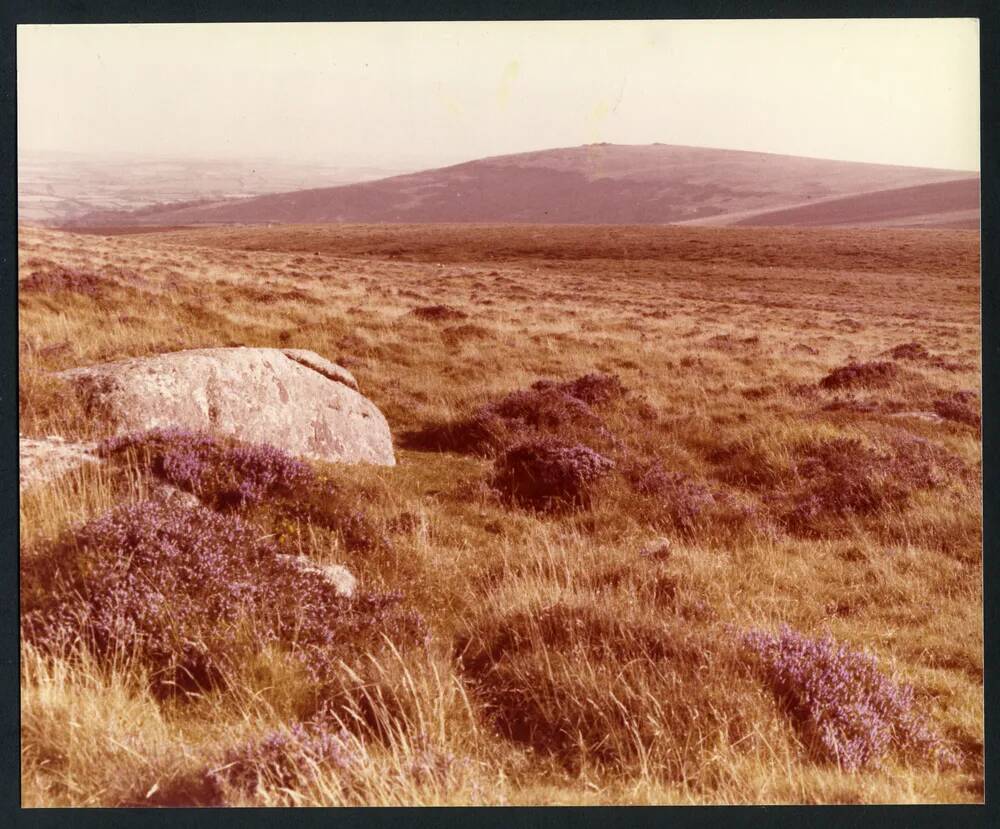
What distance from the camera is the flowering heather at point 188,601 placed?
4.28 meters

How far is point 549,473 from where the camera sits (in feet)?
24.4

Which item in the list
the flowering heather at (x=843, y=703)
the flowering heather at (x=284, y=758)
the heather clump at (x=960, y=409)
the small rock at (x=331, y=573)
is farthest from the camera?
the heather clump at (x=960, y=409)

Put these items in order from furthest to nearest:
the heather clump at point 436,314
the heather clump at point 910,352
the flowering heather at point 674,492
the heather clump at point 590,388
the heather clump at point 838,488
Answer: the heather clump at point 436,314
the heather clump at point 910,352
the heather clump at point 590,388
the heather clump at point 838,488
the flowering heather at point 674,492

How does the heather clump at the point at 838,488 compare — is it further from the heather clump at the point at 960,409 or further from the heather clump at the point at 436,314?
the heather clump at the point at 436,314

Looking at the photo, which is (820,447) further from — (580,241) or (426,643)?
(580,241)

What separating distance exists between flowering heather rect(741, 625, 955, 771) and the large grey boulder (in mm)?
4475

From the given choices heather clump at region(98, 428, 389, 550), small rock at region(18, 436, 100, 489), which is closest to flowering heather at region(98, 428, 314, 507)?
heather clump at region(98, 428, 389, 550)

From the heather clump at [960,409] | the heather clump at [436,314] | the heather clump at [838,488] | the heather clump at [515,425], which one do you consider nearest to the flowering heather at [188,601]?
the heather clump at [515,425]

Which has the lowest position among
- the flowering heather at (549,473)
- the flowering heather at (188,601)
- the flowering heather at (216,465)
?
the flowering heather at (188,601)

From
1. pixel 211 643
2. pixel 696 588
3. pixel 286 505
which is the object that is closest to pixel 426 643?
pixel 211 643

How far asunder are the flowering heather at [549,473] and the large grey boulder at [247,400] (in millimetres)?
1357

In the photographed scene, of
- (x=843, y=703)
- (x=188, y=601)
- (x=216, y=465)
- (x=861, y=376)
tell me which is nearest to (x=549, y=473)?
(x=216, y=465)

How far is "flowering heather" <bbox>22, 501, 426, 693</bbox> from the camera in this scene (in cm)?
428

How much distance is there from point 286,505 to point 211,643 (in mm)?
1497
